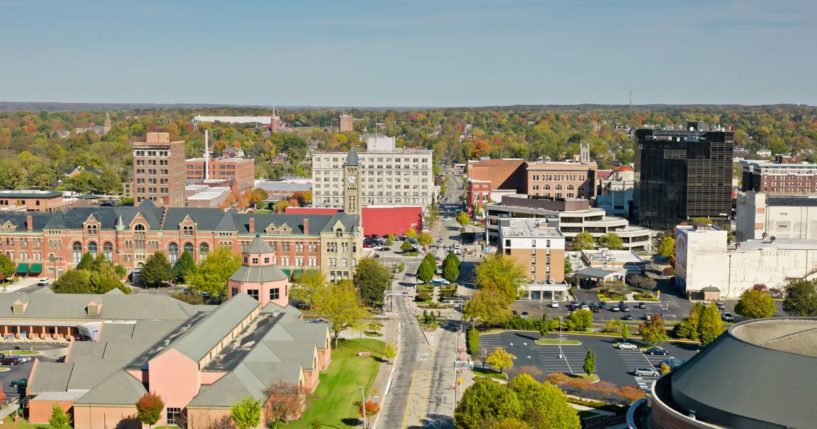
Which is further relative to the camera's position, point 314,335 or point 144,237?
point 144,237

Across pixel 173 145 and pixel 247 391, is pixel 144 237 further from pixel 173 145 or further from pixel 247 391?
pixel 247 391

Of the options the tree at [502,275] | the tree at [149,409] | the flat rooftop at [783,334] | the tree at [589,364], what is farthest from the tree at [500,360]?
the tree at [149,409]

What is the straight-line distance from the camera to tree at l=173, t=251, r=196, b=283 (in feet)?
404

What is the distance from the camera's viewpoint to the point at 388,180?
18812 cm

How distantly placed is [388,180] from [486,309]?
89259 mm

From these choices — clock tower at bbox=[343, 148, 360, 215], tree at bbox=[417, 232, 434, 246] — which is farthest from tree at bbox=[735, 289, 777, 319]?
tree at bbox=[417, 232, 434, 246]

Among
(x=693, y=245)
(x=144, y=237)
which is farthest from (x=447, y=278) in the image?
(x=144, y=237)

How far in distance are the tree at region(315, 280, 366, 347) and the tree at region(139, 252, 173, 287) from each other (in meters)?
31.4

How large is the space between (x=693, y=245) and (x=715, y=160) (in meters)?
48.2

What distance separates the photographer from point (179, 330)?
3312 inches

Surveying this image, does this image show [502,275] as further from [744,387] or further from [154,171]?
[154,171]

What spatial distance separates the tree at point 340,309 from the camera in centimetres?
9544

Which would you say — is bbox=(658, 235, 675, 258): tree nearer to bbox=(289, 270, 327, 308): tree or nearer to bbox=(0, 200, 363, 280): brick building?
bbox=(0, 200, 363, 280): brick building

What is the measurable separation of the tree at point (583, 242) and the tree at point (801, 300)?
1670 inches
